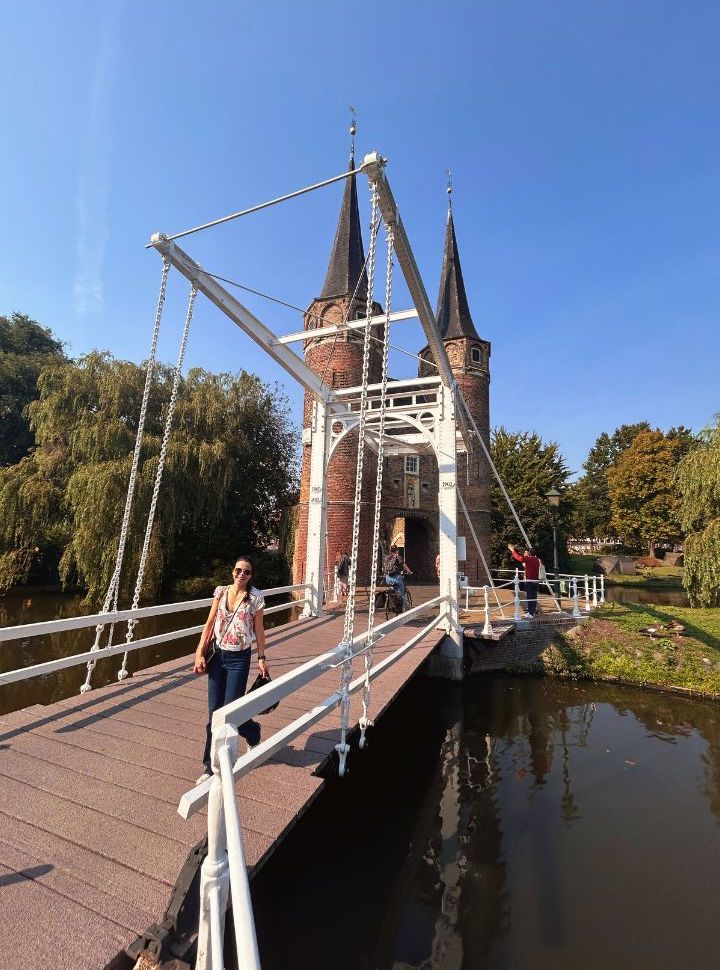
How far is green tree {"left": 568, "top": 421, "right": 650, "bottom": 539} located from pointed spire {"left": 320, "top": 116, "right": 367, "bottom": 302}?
27.6 m

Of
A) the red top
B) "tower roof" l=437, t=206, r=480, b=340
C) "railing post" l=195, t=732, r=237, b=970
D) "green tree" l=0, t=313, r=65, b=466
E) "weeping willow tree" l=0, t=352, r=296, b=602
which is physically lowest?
"railing post" l=195, t=732, r=237, b=970

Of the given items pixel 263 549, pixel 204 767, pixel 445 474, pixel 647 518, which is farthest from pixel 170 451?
pixel 647 518

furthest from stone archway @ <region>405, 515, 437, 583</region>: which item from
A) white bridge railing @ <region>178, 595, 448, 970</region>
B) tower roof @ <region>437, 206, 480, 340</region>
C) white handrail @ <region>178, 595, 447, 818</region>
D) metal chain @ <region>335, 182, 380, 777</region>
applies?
white bridge railing @ <region>178, 595, 448, 970</region>

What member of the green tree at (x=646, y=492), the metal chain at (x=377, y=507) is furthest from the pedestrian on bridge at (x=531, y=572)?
the green tree at (x=646, y=492)

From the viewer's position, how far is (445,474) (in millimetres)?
8508

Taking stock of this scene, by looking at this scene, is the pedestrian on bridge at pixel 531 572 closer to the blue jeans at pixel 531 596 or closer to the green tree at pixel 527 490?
the blue jeans at pixel 531 596

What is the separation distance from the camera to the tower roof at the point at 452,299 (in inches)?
811

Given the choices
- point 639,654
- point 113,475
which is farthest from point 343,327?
point 113,475

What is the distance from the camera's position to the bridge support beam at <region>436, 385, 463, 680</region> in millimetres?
8398

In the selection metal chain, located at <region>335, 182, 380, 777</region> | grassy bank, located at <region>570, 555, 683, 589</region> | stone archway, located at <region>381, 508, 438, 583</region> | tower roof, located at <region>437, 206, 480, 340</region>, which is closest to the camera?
metal chain, located at <region>335, 182, 380, 777</region>

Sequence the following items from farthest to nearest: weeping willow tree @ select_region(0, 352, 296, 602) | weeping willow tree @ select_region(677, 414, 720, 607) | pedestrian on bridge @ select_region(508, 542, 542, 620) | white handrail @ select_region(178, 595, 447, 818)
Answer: weeping willow tree @ select_region(0, 352, 296, 602), weeping willow tree @ select_region(677, 414, 720, 607), pedestrian on bridge @ select_region(508, 542, 542, 620), white handrail @ select_region(178, 595, 447, 818)

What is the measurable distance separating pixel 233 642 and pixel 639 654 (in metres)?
9.36

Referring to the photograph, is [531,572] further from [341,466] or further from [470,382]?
[470,382]

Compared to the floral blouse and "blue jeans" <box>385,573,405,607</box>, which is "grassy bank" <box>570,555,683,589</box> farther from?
the floral blouse
